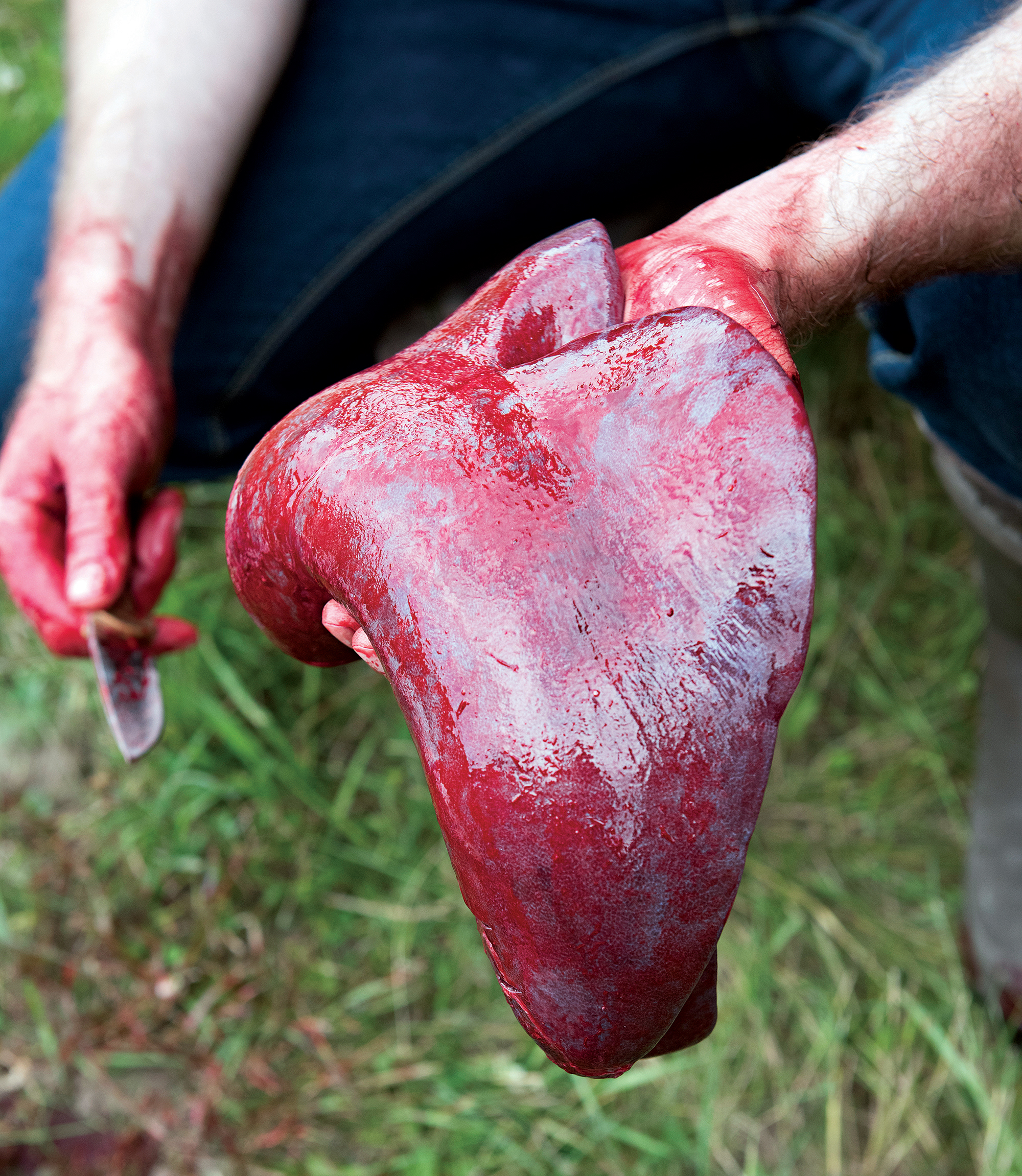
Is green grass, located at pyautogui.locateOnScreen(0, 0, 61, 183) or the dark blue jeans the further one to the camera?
green grass, located at pyautogui.locateOnScreen(0, 0, 61, 183)

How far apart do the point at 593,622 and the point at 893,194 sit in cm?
45

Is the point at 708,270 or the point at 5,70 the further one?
the point at 5,70

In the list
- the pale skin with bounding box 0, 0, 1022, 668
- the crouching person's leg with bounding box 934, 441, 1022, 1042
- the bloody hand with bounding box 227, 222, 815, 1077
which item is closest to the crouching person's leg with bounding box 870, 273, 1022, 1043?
the crouching person's leg with bounding box 934, 441, 1022, 1042

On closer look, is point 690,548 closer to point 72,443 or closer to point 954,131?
point 954,131

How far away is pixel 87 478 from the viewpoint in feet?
3.66

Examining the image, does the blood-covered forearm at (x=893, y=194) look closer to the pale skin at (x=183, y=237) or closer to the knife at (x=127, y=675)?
the pale skin at (x=183, y=237)

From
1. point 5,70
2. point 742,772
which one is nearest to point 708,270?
point 742,772

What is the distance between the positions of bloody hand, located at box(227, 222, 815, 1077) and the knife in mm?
553

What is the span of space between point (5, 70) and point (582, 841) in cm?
255

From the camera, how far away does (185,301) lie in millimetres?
1402

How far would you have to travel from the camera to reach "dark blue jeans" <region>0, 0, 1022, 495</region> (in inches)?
51.1

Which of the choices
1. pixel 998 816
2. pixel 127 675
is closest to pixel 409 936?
pixel 127 675

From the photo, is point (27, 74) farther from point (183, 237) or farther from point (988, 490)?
point (988, 490)

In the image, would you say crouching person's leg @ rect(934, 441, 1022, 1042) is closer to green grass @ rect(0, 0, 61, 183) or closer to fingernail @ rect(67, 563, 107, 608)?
fingernail @ rect(67, 563, 107, 608)
